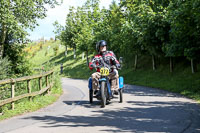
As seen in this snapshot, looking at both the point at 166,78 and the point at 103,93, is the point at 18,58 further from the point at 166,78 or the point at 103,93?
the point at 166,78

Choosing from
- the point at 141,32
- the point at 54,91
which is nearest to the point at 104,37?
the point at 141,32

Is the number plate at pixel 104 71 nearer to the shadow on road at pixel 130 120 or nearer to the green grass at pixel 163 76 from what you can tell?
the shadow on road at pixel 130 120

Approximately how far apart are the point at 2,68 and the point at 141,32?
49.5ft

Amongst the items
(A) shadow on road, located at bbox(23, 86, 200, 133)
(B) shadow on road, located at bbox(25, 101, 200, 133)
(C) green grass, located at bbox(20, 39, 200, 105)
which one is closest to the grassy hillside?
(C) green grass, located at bbox(20, 39, 200, 105)

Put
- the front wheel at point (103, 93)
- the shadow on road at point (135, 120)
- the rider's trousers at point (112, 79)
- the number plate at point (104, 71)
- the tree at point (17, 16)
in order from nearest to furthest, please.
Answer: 1. the shadow on road at point (135, 120)
2. the front wheel at point (103, 93)
3. the number plate at point (104, 71)
4. the rider's trousers at point (112, 79)
5. the tree at point (17, 16)

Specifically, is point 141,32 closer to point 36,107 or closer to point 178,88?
point 178,88

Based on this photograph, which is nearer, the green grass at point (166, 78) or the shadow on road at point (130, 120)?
the shadow on road at point (130, 120)

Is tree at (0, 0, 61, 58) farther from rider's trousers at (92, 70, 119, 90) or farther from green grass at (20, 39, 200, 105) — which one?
rider's trousers at (92, 70, 119, 90)

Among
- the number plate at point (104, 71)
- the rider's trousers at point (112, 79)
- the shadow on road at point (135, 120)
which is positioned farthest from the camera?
the rider's trousers at point (112, 79)

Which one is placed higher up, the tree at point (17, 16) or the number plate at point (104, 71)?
the tree at point (17, 16)

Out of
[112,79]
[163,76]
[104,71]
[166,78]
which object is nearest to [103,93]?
[104,71]

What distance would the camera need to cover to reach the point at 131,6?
106 ft

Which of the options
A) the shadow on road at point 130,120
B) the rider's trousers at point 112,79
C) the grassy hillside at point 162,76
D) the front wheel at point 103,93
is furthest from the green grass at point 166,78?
the front wheel at point 103,93

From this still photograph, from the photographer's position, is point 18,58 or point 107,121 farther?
point 18,58
